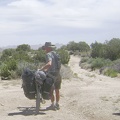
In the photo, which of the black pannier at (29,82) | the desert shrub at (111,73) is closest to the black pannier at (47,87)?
the black pannier at (29,82)

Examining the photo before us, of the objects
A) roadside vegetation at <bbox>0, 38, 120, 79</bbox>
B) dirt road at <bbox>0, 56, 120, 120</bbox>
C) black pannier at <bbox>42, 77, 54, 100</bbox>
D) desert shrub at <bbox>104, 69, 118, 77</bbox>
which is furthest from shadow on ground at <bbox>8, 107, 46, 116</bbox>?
desert shrub at <bbox>104, 69, 118, 77</bbox>

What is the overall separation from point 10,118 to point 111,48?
34.9 meters

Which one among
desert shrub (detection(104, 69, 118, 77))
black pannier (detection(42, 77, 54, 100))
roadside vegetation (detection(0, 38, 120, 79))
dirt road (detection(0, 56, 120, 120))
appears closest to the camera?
dirt road (detection(0, 56, 120, 120))

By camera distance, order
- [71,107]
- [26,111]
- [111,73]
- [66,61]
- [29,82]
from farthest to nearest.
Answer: [66,61] < [111,73] < [71,107] < [26,111] < [29,82]

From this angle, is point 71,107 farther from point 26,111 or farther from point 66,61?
point 66,61

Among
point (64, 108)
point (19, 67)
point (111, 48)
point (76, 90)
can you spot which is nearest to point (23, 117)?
point (64, 108)

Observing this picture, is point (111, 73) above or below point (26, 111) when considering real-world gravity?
below

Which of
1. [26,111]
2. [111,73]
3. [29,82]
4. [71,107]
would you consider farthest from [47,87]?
[111,73]

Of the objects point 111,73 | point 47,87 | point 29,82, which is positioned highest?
point 29,82

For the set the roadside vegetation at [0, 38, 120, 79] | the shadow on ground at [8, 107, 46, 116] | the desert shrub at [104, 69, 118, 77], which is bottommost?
the desert shrub at [104, 69, 118, 77]

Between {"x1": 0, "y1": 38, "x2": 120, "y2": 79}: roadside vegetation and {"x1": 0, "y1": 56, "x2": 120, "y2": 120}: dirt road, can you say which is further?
{"x1": 0, "y1": 38, "x2": 120, "y2": 79}: roadside vegetation

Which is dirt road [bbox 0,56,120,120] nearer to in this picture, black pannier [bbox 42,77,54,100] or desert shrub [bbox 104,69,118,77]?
black pannier [bbox 42,77,54,100]

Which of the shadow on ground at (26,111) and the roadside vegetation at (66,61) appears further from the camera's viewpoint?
the roadside vegetation at (66,61)

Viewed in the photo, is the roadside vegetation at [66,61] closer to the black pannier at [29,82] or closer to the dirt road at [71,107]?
the dirt road at [71,107]
